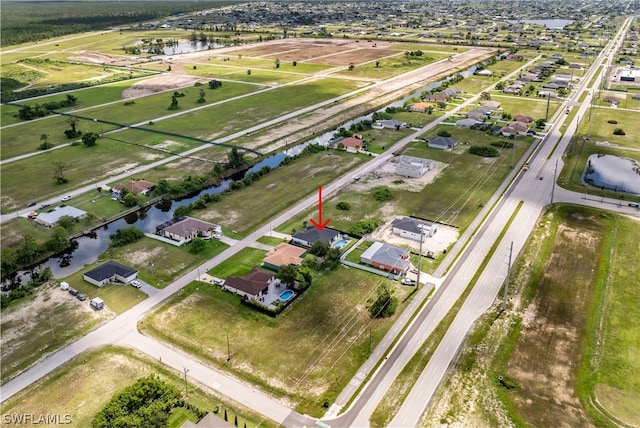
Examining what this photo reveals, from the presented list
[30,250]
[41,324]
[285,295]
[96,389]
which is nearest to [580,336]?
[285,295]

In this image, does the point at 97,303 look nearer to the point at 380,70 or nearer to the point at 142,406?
the point at 142,406

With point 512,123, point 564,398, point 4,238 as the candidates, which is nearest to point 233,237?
point 4,238

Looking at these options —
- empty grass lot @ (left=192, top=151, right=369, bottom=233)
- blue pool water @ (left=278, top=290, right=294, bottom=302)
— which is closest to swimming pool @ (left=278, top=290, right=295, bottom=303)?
blue pool water @ (left=278, top=290, right=294, bottom=302)

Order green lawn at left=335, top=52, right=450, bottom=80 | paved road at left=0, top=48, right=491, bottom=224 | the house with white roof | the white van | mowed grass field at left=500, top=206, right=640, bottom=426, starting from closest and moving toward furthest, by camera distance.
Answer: mowed grass field at left=500, top=206, right=640, bottom=426, the white van, paved road at left=0, top=48, right=491, bottom=224, the house with white roof, green lawn at left=335, top=52, right=450, bottom=80

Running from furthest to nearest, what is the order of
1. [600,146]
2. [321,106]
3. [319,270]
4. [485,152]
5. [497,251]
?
[321,106] < [600,146] < [485,152] < [497,251] < [319,270]

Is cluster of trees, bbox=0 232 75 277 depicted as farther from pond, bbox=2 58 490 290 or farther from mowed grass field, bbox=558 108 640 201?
mowed grass field, bbox=558 108 640 201

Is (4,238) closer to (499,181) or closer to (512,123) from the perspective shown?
(499,181)
